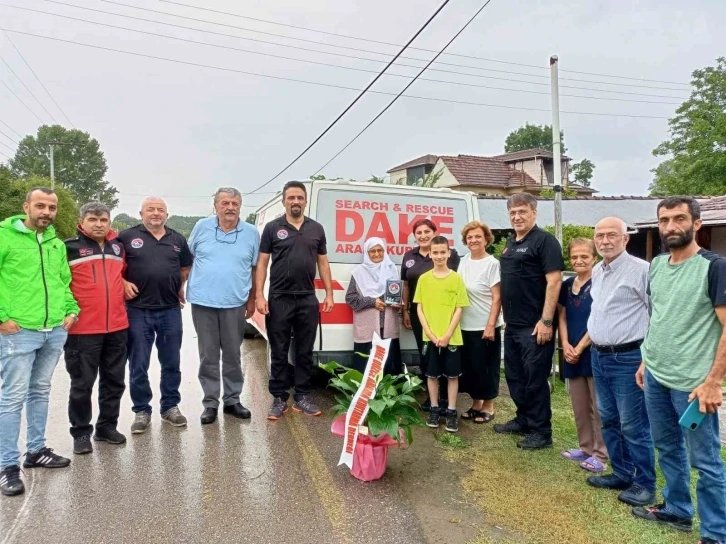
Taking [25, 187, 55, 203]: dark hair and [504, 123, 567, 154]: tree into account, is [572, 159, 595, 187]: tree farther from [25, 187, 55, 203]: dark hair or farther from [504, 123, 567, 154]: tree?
[25, 187, 55, 203]: dark hair

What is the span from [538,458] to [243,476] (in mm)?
2234

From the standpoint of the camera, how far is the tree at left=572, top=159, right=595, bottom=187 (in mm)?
67062

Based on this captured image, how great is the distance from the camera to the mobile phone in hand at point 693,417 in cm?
253

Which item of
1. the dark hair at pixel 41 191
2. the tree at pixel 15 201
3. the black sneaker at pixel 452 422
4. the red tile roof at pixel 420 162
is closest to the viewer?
the dark hair at pixel 41 191

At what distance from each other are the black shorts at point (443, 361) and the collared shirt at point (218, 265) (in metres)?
1.81

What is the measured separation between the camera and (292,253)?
4578 millimetres

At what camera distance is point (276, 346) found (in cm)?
471

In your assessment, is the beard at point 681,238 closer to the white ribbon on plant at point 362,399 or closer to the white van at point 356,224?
the white ribbon on plant at point 362,399

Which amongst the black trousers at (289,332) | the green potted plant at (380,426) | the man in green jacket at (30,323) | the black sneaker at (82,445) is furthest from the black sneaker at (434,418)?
the man in green jacket at (30,323)

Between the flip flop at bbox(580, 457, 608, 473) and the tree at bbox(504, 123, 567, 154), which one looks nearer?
the flip flop at bbox(580, 457, 608, 473)

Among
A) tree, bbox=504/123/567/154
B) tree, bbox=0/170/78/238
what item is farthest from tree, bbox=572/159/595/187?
tree, bbox=0/170/78/238

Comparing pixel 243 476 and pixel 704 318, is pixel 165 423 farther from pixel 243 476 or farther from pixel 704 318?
pixel 704 318

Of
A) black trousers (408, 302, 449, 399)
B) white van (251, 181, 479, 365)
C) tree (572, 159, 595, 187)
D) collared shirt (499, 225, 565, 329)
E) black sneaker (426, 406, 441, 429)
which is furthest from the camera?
tree (572, 159, 595, 187)

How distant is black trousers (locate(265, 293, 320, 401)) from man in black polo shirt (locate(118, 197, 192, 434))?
0.85 metres
